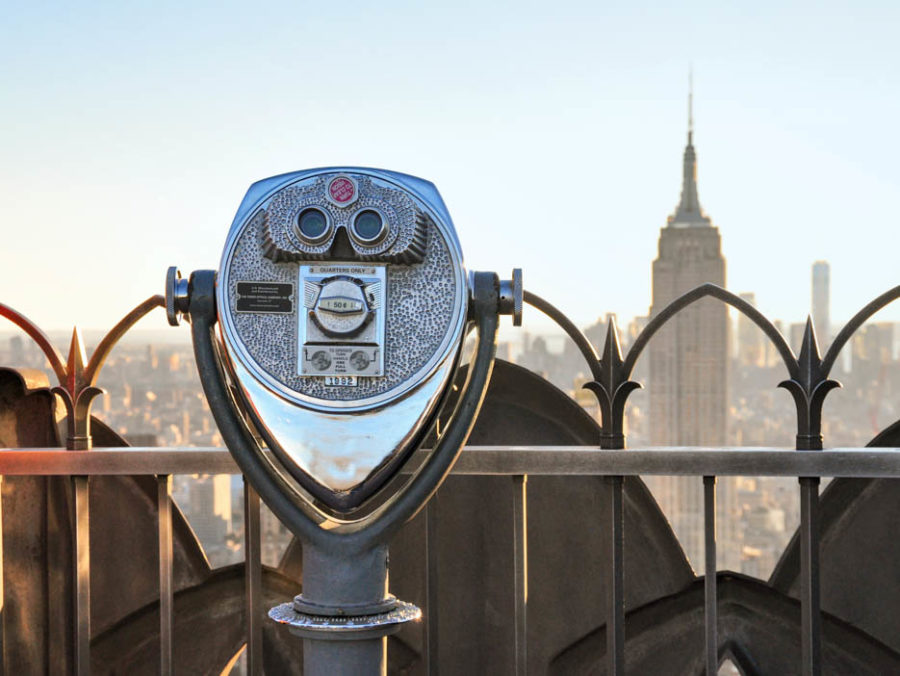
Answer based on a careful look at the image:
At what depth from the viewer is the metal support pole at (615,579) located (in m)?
2.93

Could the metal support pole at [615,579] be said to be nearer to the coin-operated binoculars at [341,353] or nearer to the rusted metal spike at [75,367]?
the coin-operated binoculars at [341,353]

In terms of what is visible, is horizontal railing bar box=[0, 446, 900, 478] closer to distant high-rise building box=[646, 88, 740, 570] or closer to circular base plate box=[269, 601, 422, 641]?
distant high-rise building box=[646, 88, 740, 570]

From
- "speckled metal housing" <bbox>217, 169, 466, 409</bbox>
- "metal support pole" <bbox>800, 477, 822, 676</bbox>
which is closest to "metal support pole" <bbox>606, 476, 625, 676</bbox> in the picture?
"metal support pole" <bbox>800, 477, 822, 676</bbox>

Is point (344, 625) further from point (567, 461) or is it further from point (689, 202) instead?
point (689, 202)

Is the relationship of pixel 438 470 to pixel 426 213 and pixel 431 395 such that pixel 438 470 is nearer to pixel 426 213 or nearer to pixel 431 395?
pixel 431 395

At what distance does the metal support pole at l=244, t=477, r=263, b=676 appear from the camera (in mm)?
3027

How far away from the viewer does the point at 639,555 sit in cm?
324

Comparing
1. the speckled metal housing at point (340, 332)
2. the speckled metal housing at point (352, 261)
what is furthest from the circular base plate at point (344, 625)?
the speckled metal housing at point (352, 261)

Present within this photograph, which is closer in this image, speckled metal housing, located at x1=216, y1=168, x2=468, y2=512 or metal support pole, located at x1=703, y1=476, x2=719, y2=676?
speckled metal housing, located at x1=216, y1=168, x2=468, y2=512

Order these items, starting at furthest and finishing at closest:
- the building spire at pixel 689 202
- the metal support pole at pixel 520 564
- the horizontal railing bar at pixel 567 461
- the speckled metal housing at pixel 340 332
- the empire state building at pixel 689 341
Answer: the building spire at pixel 689 202 < the empire state building at pixel 689 341 < the metal support pole at pixel 520 564 < the horizontal railing bar at pixel 567 461 < the speckled metal housing at pixel 340 332

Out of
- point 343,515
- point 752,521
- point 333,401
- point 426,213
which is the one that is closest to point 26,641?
point 343,515

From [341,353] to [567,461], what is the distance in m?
0.98

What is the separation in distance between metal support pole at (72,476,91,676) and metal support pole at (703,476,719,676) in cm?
168

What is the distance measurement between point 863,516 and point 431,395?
5.28 ft
